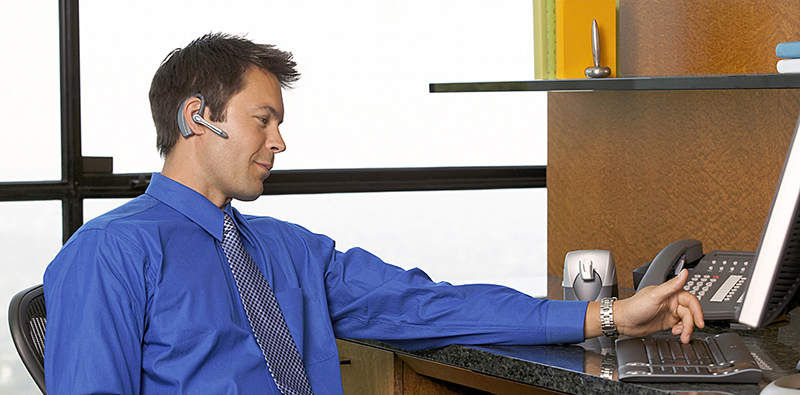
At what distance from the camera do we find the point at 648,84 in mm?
1729

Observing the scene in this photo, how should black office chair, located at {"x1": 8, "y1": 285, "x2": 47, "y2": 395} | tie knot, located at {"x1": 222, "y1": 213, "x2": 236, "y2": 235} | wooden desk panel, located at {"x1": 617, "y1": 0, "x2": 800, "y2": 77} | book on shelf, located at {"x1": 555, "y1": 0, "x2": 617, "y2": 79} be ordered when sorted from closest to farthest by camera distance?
black office chair, located at {"x1": 8, "y1": 285, "x2": 47, "y2": 395} < tie knot, located at {"x1": 222, "y1": 213, "x2": 236, "y2": 235} < wooden desk panel, located at {"x1": 617, "y1": 0, "x2": 800, "y2": 77} < book on shelf, located at {"x1": 555, "y1": 0, "x2": 617, "y2": 79}

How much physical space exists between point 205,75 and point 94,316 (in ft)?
1.53

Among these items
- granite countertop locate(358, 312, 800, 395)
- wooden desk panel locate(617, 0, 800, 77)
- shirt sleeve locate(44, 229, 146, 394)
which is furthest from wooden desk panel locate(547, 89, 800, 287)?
shirt sleeve locate(44, 229, 146, 394)

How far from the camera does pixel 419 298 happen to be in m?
1.48

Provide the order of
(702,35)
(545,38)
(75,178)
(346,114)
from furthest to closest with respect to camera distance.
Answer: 1. (346,114)
2. (75,178)
3. (545,38)
4. (702,35)

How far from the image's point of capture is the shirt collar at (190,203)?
135cm

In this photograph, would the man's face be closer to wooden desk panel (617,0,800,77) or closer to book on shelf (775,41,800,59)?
book on shelf (775,41,800,59)

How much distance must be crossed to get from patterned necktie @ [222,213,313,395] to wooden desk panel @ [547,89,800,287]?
3.54 feet

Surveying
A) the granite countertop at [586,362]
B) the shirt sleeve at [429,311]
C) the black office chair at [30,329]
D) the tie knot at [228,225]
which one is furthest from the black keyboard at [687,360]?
the black office chair at [30,329]

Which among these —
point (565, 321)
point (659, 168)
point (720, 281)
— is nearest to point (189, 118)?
point (565, 321)

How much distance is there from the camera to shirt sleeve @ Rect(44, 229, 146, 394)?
1130 mm

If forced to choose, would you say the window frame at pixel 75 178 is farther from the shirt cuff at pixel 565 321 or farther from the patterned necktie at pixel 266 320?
the shirt cuff at pixel 565 321

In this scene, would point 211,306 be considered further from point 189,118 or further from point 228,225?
point 189,118

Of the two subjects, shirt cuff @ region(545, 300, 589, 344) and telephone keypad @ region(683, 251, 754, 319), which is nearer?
shirt cuff @ region(545, 300, 589, 344)
